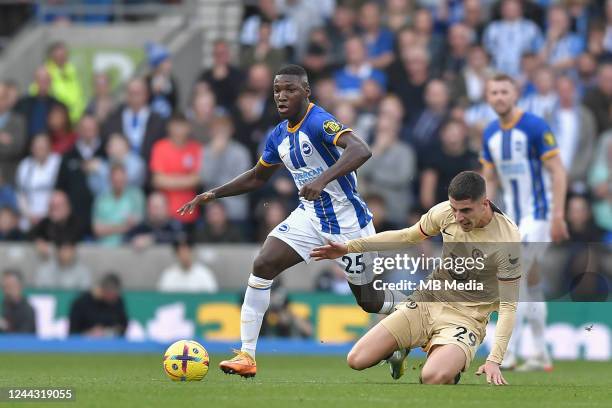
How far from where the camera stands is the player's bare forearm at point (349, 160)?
10719mm

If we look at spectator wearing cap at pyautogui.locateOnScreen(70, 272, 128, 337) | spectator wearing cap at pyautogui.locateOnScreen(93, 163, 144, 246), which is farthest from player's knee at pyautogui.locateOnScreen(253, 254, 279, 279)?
spectator wearing cap at pyautogui.locateOnScreen(93, 163, 144, 246)

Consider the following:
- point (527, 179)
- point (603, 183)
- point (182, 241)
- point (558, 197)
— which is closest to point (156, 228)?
point (182, 241)

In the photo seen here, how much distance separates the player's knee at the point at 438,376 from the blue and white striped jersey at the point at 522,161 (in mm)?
3734

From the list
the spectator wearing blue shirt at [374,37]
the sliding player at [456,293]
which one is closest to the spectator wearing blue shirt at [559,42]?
the spectator wearing blue shirt at [374,37]

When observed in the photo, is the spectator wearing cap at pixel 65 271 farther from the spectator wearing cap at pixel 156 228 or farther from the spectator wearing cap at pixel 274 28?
the spectator wearing cap at pixel 274 28

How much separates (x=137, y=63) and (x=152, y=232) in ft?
18.6

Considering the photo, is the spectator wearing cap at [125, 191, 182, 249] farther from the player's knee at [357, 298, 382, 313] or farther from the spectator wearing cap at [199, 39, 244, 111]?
the player's knee at [357, 298, 382, 313]

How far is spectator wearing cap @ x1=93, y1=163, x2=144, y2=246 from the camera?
20438mm

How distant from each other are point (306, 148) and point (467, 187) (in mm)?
1956

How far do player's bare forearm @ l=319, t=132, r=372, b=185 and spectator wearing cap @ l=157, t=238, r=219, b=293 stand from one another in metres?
8.69

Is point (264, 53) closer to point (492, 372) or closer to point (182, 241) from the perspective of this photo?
point (182, 241)

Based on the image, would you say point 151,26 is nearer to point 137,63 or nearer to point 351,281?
point 137,63

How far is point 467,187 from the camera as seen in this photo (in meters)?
10.1

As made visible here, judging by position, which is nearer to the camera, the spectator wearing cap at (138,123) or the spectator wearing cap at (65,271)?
the spectator wearing cap at (65,271)
